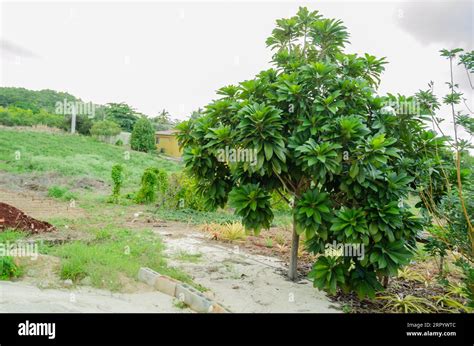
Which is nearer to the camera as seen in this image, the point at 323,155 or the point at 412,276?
the point at 323,155

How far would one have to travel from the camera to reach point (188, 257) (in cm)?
627

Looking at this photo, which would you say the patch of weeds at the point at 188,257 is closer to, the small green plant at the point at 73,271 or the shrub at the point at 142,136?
the small green plant at the point at 73,271

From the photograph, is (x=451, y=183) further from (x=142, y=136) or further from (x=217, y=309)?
(x=142, y=136)

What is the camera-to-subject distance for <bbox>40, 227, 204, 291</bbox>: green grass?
456cm

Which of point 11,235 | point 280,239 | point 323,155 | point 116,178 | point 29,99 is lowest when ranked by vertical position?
point 280,239

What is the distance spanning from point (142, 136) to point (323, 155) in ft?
91.6

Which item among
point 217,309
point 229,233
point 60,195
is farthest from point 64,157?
point 217,309

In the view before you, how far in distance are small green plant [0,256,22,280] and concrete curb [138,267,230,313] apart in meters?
1.47

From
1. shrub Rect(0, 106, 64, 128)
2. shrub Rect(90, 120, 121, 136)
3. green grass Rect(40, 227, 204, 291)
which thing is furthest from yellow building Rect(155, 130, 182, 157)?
green grass Rect(40, 227, 204, 291)

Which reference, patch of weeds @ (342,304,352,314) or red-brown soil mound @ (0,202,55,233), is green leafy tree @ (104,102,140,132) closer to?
red-brown soil mound @ (0,202,55,233)

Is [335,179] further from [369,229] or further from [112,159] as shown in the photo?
[112,159]

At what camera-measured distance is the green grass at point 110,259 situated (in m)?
4.56

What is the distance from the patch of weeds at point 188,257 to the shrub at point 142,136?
2510 cm

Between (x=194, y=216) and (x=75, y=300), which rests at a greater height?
(x=194, y=216)
